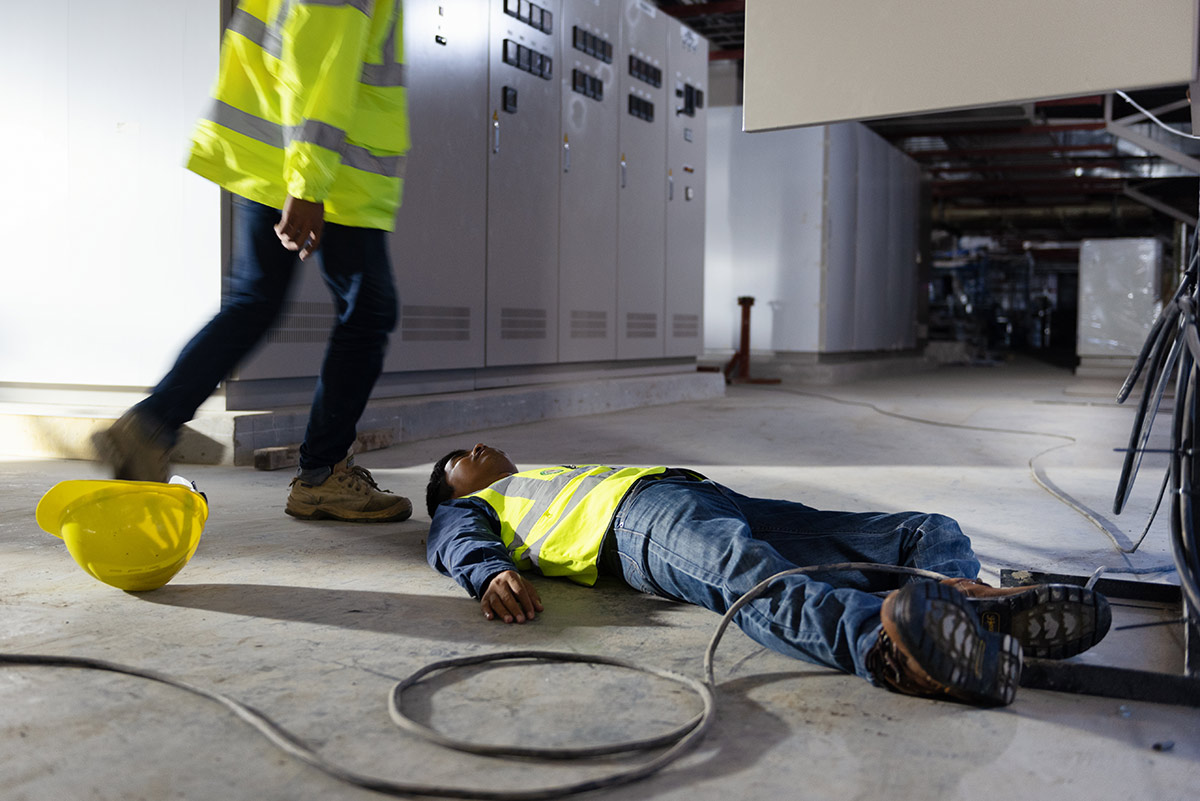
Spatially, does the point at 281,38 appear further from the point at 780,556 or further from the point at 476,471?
the point at 780,556

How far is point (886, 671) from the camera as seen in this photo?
1.30 metres

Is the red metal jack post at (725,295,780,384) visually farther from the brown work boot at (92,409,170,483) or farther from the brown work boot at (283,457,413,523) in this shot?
the brown work boot at (92,409,170,483)

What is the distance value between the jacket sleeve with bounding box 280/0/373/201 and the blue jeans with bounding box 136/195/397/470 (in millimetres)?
190

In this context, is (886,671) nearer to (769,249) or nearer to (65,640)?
(65,640)

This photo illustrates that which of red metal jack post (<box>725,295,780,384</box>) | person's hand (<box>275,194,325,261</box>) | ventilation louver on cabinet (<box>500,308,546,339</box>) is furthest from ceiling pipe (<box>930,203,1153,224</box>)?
person's hand (<box>275,194,325,261</box>)

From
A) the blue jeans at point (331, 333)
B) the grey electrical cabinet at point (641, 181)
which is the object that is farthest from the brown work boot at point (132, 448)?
the grey electrical cabinet at point (641, 181)

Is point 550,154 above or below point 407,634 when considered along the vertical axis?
above

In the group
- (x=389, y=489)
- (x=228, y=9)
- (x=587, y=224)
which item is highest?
(x=228, y=9)

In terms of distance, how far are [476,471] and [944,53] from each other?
130 centimetres

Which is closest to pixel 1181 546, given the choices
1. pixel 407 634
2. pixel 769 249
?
pixel 407 634

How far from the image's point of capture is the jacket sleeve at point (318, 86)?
83.4 inches

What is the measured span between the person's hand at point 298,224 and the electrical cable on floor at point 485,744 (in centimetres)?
103

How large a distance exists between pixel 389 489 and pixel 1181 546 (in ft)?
7.61

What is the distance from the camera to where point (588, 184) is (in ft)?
19.3
